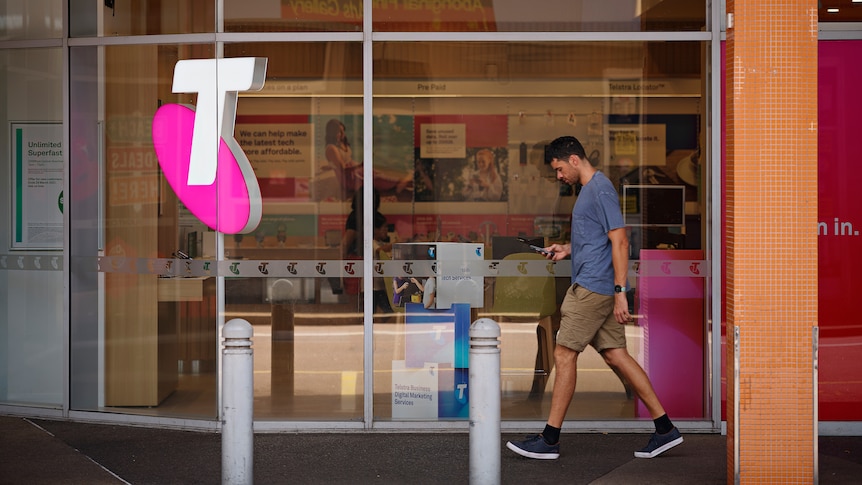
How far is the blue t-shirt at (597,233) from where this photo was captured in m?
6.74

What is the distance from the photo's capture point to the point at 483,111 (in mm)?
8141

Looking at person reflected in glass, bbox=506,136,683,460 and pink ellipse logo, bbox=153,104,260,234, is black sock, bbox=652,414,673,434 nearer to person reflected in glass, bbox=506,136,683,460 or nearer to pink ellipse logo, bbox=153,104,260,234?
person reflected in glass, bbox=506,136,683,460

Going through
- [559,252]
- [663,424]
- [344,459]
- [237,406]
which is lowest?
[344,459]

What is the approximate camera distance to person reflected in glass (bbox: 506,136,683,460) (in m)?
6.76

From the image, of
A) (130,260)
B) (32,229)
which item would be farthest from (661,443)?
(32,229)

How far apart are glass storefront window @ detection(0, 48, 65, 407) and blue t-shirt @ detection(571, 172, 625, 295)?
Result: 13.4 feet

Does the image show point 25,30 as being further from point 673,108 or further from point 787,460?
point 787,460

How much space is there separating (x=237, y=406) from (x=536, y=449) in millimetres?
2017

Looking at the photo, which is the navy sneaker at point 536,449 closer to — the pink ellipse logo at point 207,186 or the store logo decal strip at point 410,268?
the store logo decal strip at point 410,268

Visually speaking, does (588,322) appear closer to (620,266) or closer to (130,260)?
(620,266)

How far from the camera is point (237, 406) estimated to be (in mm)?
5840

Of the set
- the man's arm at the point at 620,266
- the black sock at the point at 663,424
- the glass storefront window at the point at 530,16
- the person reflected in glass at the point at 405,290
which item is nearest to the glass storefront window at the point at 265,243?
the person reflected in glass at the point at 405,290

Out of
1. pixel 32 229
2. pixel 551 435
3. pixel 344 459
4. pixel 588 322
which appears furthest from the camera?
pixel 32 229

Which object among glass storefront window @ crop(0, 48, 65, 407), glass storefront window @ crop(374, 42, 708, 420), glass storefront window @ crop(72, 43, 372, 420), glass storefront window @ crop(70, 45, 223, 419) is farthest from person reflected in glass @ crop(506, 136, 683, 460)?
glass storefront window @ crop(0, 48, 65, 407)
